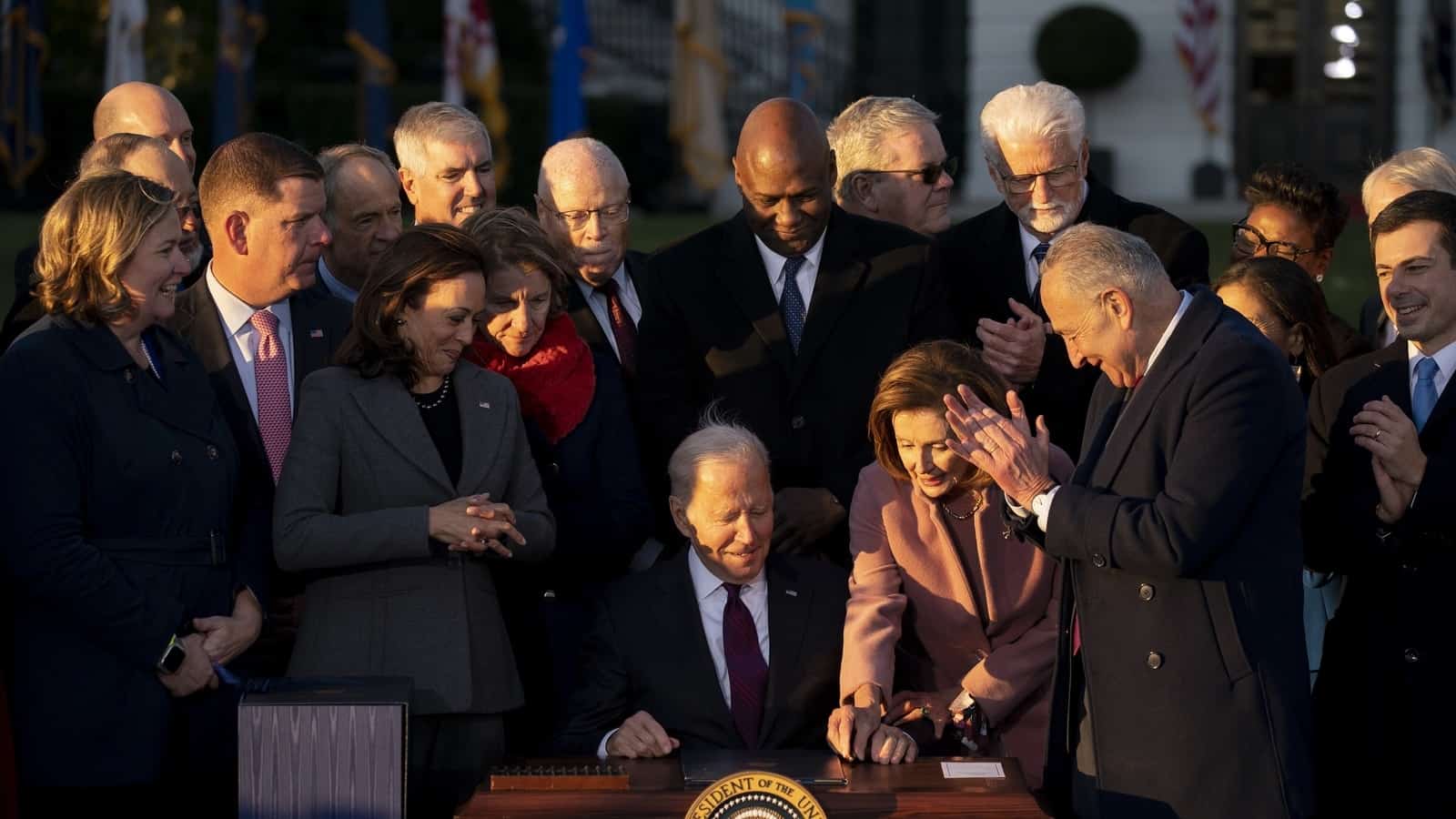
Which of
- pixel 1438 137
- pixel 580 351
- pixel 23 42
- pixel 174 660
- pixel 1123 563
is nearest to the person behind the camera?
pixel 1123 563

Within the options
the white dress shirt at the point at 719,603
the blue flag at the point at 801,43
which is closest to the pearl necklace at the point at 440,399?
the white dress shirt at the point at 719,603

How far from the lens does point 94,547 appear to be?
392cm

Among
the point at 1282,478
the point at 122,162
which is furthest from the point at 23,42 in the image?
the point at 1282,478

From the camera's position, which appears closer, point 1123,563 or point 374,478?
point 1123,563

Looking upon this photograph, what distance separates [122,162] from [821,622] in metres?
1.97

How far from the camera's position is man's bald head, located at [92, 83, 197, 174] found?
222 inches

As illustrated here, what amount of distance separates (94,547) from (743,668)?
4.20 ft

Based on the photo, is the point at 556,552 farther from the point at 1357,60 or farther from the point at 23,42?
the point at 1357,60

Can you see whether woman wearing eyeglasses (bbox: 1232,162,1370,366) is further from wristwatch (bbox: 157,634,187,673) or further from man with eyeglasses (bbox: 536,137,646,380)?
wristwatch (bbox: 157,634,187,673)

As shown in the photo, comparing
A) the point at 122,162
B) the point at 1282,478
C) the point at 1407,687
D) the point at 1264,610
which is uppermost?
the point at 122,162

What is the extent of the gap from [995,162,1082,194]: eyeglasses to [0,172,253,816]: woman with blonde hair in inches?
81.0

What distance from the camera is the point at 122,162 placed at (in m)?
4.89

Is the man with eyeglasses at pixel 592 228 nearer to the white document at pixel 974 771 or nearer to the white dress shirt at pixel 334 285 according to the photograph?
the white dress shirt at pixel 334 285

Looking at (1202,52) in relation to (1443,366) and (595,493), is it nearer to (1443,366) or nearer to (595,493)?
(1443,366)
